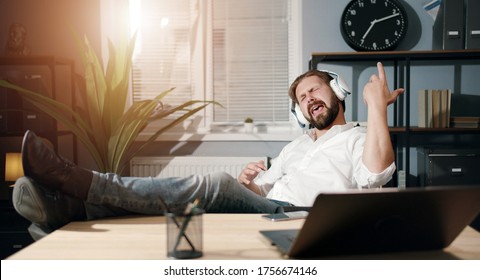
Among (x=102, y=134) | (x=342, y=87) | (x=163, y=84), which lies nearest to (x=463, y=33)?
(x=342, y=87)

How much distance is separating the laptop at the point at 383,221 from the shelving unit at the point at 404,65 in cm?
236

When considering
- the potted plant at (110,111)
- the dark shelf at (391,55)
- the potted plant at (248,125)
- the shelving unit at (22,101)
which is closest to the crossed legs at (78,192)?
the potted plant at (110,111)

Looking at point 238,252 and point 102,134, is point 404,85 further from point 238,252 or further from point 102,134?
point 238,252

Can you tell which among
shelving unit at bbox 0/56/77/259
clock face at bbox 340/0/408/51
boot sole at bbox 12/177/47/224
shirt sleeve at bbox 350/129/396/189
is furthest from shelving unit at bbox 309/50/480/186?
boot sole at bbox 12/177/47/224

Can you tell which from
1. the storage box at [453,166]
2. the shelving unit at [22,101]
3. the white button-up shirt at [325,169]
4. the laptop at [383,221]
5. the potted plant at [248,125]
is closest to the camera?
the laptop at [383,221]

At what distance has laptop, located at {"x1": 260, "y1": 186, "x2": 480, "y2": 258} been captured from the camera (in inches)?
34.4

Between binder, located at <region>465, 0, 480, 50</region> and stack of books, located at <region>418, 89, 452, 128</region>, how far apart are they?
1.07 feet

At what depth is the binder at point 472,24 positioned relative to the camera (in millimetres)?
3271

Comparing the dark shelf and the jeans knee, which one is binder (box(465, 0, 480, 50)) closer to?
the dark shelf

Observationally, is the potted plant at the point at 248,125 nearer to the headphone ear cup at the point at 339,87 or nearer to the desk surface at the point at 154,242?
the headphone ear cup at the point at 339,87

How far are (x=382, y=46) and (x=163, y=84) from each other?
1.58 m

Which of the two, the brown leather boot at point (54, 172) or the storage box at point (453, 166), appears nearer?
the brown leather boot at point (54, 172)

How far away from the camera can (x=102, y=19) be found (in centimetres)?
369

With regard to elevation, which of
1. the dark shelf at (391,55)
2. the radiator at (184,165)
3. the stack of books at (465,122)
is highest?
the dark shelf at (391,55)
